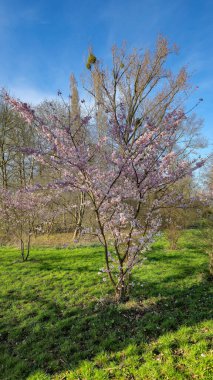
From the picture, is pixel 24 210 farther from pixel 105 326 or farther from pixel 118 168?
pixel 105 326

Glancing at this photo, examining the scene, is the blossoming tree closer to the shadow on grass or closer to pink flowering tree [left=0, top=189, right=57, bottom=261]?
the shadow on grass

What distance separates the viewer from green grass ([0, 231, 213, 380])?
421cm

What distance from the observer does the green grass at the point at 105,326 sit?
4.21 meters

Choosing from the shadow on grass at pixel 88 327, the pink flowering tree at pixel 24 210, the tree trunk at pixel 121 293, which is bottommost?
the shadow on grass at pixel 88 327

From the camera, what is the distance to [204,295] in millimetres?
6441

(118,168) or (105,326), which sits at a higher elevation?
(118,168)

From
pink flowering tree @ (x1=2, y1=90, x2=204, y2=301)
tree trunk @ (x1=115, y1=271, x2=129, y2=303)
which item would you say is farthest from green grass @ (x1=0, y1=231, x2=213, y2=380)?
pink flowering tree @ (x1=2, y1=90, x2=204, y2=301)

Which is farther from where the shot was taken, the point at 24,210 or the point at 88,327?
the point at 24,210

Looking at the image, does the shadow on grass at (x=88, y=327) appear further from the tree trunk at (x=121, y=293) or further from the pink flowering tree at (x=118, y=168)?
the pink flowering tree at (x=118, y=168)

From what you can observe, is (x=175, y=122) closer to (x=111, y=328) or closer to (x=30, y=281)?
(x=111, y=328)

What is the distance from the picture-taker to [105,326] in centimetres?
555

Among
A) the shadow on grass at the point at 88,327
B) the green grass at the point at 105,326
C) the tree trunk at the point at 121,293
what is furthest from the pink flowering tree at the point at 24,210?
the tree trunk at the point at 121,293

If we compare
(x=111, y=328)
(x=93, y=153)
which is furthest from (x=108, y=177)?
(x=111, y=328)

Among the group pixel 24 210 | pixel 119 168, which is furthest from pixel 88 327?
pixel 24 210
